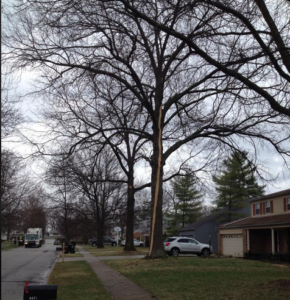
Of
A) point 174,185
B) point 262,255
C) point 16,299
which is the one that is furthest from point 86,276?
point 174,185

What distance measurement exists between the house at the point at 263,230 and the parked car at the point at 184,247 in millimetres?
3187

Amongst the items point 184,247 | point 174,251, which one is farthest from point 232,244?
point 174,251

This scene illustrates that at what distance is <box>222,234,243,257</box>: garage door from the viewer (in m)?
33.6

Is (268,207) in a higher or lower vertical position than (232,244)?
higher

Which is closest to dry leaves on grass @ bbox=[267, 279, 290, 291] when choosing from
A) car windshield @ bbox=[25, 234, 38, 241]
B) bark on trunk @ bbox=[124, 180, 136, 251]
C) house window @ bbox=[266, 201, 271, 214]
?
house window @ bbox=[266, 201, 271, 214]

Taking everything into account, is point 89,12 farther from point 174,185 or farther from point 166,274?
point 174,185

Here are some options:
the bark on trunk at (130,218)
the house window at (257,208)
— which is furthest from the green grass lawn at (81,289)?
the house window at (257,208)

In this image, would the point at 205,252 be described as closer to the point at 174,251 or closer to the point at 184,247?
the point at 184,247

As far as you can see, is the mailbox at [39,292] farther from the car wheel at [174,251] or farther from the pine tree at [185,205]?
the pine tree at [185,205]

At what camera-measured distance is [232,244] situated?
35.0m

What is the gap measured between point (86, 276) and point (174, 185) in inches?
1706

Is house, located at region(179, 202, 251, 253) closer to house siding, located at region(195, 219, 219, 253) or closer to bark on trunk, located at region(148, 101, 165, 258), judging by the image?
house siding, located at region(195, 219, 219, 253)

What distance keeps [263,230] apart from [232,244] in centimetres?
376

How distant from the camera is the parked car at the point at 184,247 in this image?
30875mm
